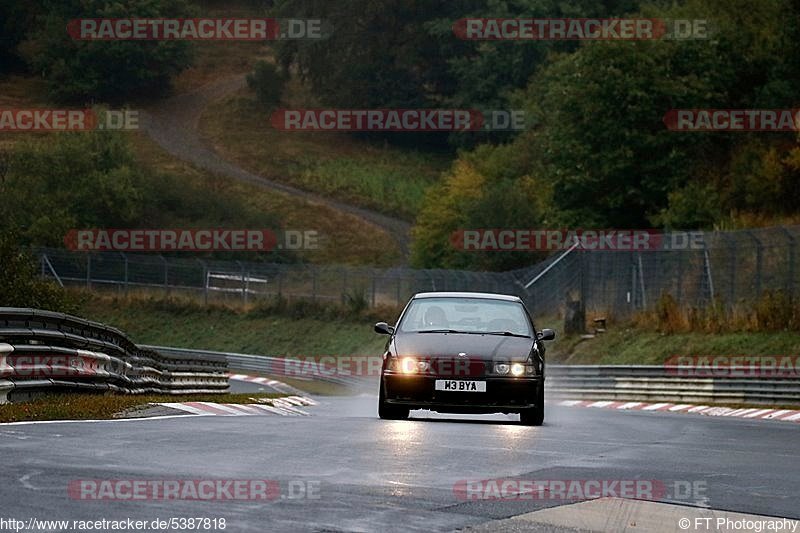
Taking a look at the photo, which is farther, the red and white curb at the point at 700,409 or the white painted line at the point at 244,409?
the red and white curb at the point at 700,409

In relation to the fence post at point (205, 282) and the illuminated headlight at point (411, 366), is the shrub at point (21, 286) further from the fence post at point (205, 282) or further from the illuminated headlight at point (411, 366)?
the fence post at point (205, 282)

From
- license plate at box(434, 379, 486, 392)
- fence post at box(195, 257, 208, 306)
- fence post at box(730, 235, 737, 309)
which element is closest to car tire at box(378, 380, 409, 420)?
license plate at box(434, 379, 486, 392)

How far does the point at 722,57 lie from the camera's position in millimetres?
65438

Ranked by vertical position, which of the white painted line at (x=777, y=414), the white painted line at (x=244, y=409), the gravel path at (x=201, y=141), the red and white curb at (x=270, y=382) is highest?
the gravel path at (x=201, y=141)

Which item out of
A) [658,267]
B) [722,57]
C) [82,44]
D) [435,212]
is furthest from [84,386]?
[82,44]

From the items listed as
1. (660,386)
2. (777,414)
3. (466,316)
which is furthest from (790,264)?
(466,316)

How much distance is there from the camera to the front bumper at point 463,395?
17844 mm

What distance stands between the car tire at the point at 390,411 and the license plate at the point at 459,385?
26.1 inches

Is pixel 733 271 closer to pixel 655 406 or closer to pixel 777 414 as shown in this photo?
pixel 655 406

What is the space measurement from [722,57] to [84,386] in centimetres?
4918

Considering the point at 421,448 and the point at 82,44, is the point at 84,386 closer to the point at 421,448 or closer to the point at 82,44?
the point at 421,448

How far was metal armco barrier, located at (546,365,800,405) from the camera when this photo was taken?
101 ft

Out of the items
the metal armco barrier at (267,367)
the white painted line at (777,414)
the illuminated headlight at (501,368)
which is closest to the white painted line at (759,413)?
the white painted line at (777,414)

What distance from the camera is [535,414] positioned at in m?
18.3
